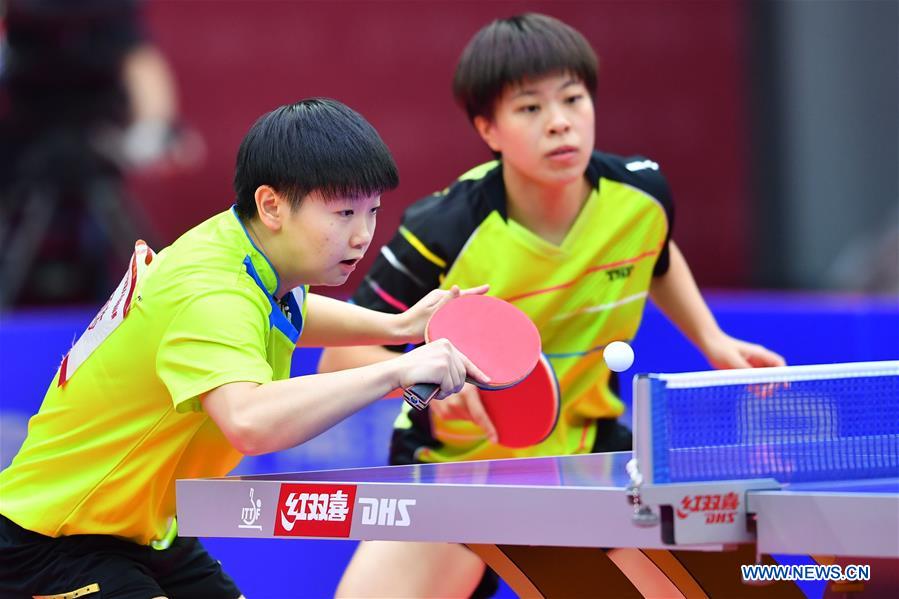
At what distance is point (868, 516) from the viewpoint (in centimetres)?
227

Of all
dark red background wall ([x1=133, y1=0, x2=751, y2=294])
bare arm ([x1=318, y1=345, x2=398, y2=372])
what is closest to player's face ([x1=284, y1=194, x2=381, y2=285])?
bare arm ([x1=318, y1=345, x2=398, y2=372])

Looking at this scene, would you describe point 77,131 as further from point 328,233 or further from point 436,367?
point 436,367

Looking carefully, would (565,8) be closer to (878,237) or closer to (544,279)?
(878,237)

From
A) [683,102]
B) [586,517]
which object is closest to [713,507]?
[586,517]

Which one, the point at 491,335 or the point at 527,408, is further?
the point at 527,408

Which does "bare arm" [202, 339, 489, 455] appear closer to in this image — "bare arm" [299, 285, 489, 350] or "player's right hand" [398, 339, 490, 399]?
"player's right hand" [398, 339, 490, 399]

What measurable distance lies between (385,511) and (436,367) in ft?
0.84

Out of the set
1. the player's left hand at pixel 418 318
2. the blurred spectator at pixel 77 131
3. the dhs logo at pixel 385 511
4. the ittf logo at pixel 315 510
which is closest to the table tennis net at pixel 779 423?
the dhs logo at pixel 385 511

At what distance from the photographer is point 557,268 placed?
3.69m

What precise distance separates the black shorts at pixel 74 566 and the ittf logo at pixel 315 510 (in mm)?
340

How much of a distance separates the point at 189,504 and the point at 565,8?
682 centimetres

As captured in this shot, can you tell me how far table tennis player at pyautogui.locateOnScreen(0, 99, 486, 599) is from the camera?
8.59ft

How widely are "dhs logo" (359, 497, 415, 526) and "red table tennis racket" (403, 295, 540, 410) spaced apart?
302mm

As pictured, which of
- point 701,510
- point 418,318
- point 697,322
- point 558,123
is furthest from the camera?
point 697,322
